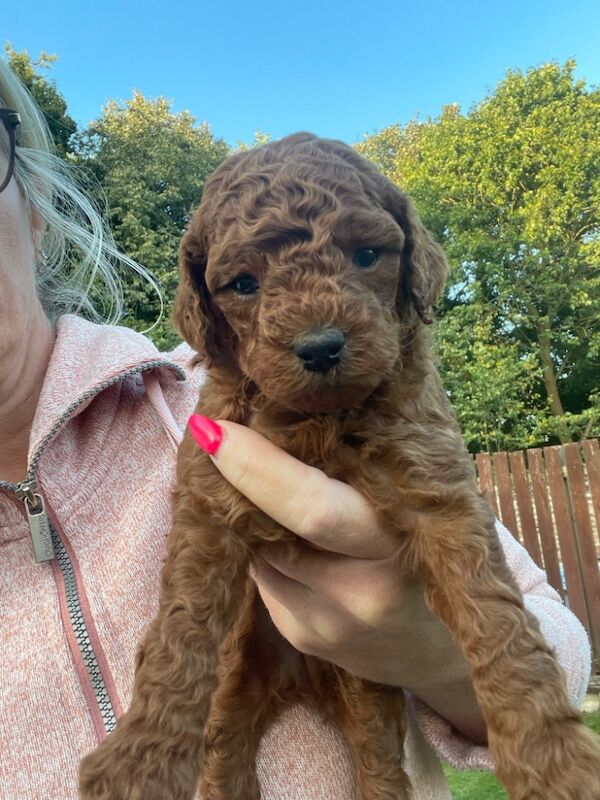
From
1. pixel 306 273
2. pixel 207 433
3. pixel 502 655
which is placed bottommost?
pixel 502 655

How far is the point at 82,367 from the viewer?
267 cm

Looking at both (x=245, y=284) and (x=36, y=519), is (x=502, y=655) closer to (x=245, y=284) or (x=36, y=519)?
(x=245, y=284)

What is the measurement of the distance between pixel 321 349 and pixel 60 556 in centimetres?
130

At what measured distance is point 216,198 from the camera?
84.4 inches

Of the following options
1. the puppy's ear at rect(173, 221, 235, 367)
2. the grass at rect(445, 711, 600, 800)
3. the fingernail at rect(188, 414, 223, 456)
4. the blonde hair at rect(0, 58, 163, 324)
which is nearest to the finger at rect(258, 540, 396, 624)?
the fingernail at rect(188, 414, 223, 456)

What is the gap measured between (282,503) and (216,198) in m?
0.97

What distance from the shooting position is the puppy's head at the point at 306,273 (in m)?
1.81

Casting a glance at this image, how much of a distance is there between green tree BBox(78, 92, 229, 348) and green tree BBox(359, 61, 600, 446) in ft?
22.9

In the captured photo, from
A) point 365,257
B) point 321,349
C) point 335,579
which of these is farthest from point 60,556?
point 365,257

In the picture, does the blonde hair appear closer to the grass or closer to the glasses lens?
the glasses lens

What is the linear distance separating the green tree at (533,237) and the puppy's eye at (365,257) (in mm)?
17967

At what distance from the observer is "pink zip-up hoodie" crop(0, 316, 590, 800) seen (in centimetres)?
226

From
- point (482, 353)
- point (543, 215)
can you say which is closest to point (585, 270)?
point (543, 215)

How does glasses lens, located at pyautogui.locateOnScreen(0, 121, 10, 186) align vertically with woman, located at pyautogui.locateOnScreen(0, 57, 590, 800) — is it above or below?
above
